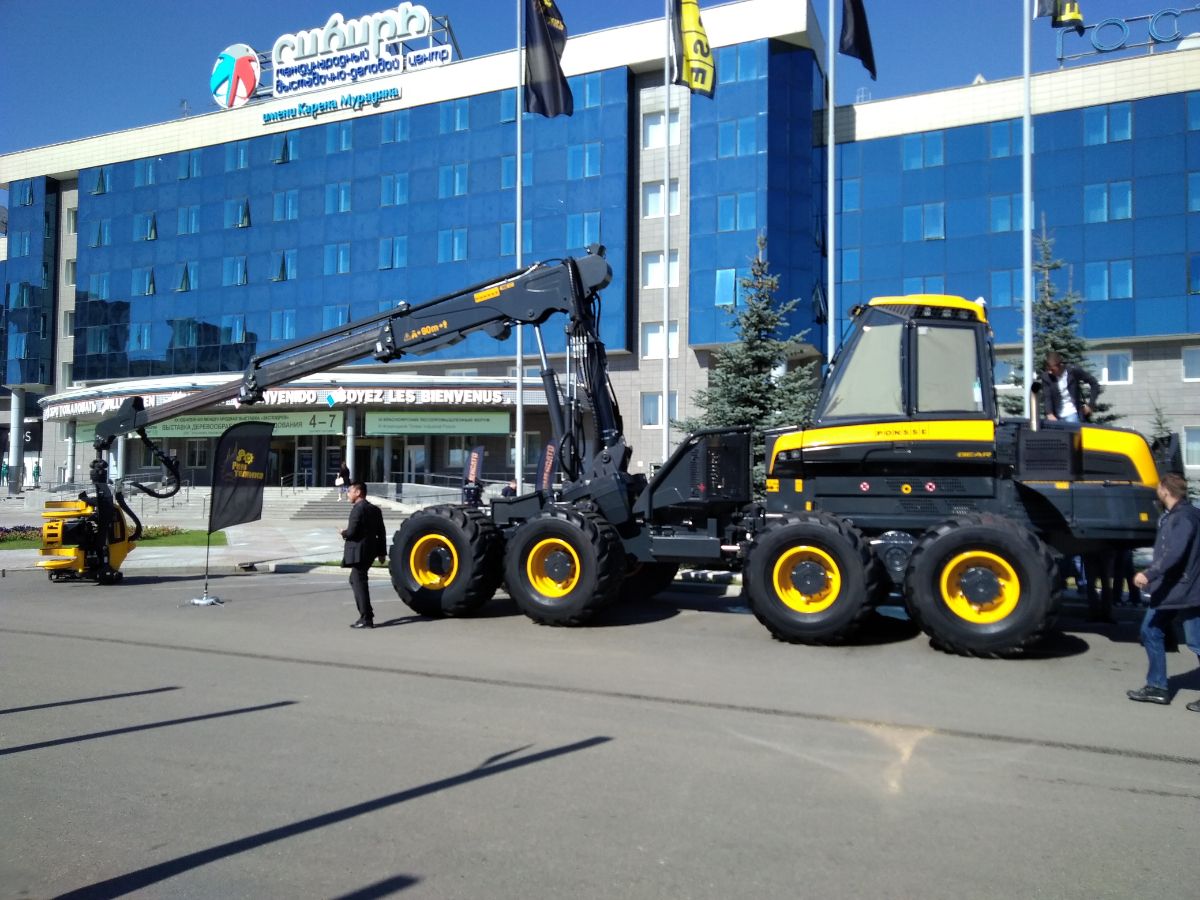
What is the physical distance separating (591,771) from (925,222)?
3825 centimetres

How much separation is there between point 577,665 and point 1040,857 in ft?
16.5

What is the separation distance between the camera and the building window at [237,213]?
50312 mm

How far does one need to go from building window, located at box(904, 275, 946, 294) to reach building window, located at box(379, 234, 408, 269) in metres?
23.6

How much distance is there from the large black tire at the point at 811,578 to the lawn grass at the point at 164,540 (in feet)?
61.6

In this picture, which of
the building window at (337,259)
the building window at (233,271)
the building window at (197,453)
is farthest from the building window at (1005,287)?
the building window at (197,453)

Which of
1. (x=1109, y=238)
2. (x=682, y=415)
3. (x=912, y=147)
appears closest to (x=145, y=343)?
(x=682, y=415)

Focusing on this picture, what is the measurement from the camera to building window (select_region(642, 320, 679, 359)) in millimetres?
41531

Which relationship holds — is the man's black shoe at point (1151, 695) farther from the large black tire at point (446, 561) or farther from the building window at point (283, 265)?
the building window at point (283, 265)

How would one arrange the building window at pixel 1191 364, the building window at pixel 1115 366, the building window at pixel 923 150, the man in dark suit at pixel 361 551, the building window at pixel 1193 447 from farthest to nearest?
the building window at pixel 923 150, the building window at pixel 1115 366, the building window at pixel 1191 364, the building window at pixel 1193 447, the man in dark suit at pixel 361 551

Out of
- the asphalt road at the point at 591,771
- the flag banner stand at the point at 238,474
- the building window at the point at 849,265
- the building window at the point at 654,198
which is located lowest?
the asphalt road at the point at 591,771

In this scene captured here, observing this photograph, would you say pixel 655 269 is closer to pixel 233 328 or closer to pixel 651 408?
pixel 651 408

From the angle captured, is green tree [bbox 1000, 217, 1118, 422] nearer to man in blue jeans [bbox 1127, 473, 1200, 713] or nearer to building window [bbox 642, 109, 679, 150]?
man in blue jeans [bbox 1127, 473, 1200, 713]

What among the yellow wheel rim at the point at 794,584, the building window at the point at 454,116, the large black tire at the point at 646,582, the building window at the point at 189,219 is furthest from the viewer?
the building window at the point at 189,219

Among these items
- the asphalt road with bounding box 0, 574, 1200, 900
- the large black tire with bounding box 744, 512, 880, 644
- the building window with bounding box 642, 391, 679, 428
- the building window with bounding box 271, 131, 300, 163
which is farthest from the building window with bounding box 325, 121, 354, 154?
the large black tire with bounding box 744, 512, 880, 644
